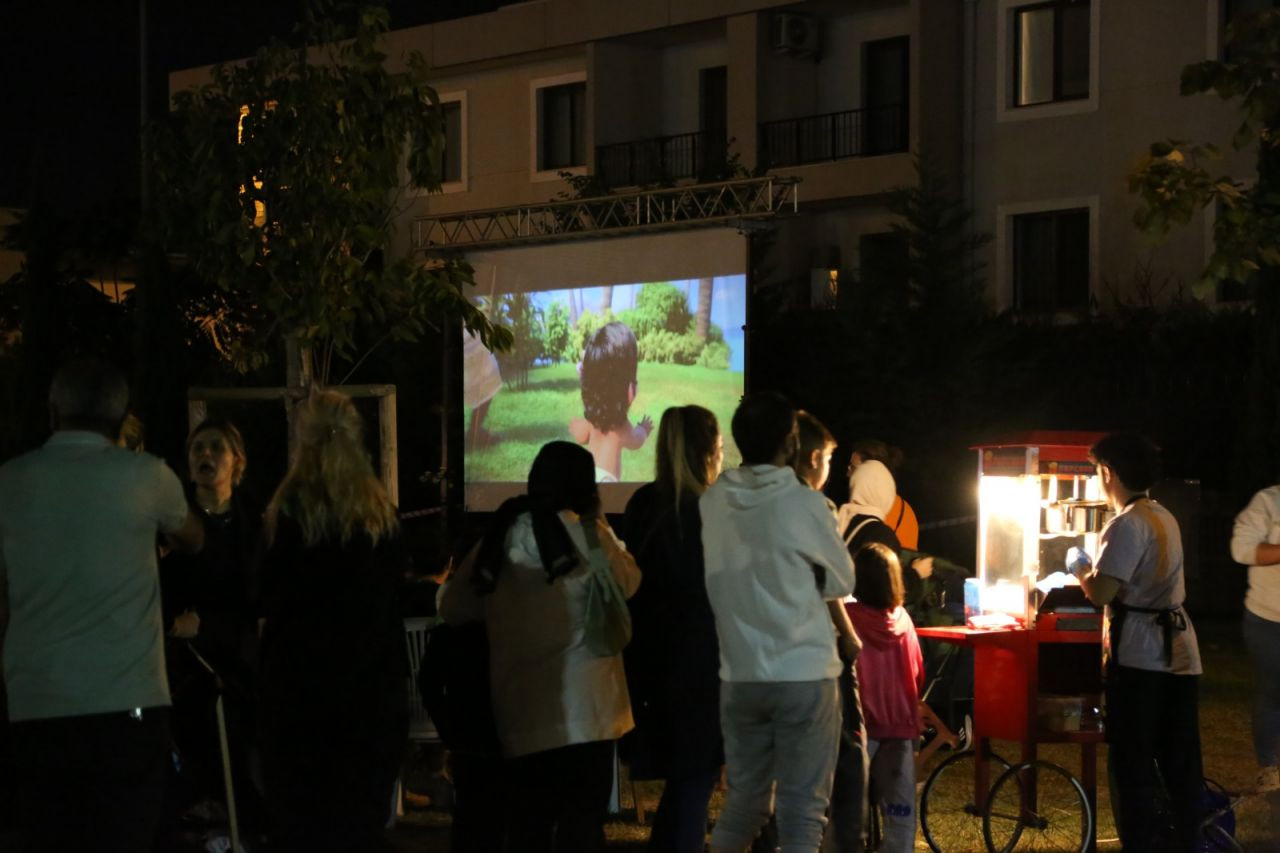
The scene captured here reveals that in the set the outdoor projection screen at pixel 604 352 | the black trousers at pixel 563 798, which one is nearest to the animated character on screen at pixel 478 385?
the outdoor projection screen at pixel 604 352

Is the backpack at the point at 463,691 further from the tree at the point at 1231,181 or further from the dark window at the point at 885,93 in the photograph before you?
the dark window at the point at 885,93

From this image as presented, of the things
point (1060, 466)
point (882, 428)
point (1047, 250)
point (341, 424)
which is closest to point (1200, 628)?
point (882, 428)

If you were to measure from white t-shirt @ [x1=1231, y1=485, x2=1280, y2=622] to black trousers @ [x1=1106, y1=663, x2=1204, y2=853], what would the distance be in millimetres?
592

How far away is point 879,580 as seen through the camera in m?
6.68

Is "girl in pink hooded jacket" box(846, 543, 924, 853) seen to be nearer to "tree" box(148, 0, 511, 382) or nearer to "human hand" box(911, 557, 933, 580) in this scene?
"human hand" box(911, 557, 933, 580)

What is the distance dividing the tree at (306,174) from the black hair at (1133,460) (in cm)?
667

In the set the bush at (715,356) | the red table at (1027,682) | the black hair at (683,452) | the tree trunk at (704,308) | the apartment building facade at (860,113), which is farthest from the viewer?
the apartment building facade at (860,113)

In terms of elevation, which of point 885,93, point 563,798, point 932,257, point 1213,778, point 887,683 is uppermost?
point 885,93

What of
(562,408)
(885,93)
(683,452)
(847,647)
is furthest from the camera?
(885,93)

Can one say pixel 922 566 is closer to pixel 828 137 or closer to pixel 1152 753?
pixel 1152 753

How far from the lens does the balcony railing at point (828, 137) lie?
25.5 metres

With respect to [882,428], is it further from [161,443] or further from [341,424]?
[341,424]

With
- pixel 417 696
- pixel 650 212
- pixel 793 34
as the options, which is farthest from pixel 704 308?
pixel 793 34

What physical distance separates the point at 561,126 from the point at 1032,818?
74.6 ft
